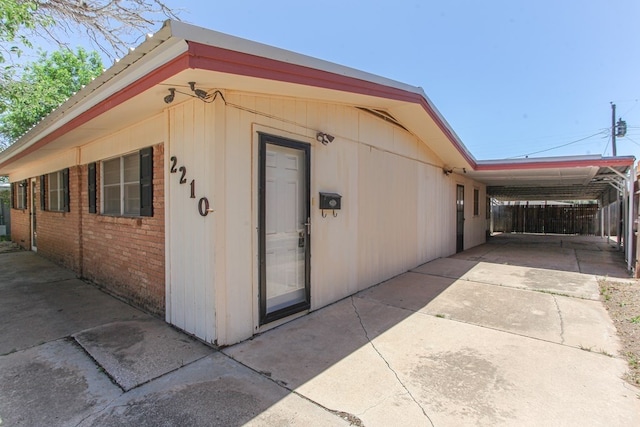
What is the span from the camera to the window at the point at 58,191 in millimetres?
6820

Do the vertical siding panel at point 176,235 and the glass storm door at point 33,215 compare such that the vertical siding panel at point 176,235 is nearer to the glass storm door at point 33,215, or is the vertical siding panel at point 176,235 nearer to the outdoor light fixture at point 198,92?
the outdoor light fixture at point 198,92

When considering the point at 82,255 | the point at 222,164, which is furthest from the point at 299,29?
the point at 82,255

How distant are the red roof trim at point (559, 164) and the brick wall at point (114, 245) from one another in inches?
344

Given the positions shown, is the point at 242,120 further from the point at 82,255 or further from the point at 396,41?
the point at 396,41

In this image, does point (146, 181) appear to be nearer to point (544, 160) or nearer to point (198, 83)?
point (198, 83)

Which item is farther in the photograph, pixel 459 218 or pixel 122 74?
pixel 459 218

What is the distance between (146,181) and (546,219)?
869 inches

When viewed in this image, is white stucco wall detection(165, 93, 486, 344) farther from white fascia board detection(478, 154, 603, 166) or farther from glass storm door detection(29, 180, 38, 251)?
glass storm door detection(29, 180, 38, 251)

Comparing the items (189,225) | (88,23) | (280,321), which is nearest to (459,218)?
(280,321)

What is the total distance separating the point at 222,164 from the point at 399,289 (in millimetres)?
3820

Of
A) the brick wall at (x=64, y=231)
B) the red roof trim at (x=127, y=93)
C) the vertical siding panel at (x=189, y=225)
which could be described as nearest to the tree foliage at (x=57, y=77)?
the brick wall at (x=64, y=231)

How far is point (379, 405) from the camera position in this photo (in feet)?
7.88

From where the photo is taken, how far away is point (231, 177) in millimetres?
3334

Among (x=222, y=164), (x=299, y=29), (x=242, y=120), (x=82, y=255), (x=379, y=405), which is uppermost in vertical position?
(x=299, y=29)
